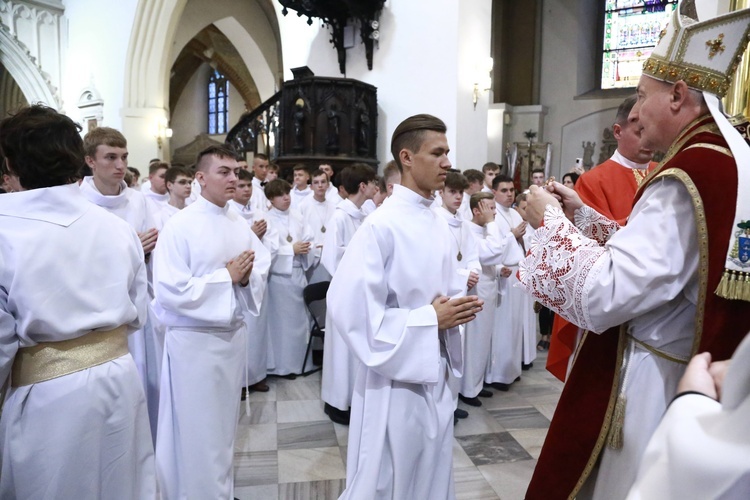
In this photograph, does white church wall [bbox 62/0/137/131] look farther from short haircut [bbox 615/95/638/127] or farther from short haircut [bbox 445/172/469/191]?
short haircut [bbox 615/95/638/127]

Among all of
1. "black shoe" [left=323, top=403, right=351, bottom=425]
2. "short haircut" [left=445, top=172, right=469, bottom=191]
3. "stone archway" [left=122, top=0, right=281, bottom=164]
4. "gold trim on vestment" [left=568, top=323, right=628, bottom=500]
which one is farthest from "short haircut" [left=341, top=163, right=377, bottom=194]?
"stone archway" [left=122, top=0, right=281, bottom=164]

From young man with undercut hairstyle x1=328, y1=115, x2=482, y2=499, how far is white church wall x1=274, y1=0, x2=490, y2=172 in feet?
19.6

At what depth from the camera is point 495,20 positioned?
1412 centimetres

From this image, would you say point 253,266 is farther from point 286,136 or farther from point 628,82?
point 628,82

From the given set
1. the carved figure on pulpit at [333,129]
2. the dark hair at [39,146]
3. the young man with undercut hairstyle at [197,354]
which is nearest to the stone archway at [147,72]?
the carved figure on pulpit at [333,129]

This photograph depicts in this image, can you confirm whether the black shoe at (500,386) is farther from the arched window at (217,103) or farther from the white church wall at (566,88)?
the arched window at (217,103)

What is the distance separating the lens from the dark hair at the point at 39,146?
190cm

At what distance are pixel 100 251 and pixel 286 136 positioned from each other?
6840mm

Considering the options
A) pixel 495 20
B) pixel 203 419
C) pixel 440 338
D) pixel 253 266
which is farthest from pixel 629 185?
pixel 495 20

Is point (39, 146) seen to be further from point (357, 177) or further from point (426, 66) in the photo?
point (426, 66)

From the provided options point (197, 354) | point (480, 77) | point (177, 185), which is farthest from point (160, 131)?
point (197, 354)

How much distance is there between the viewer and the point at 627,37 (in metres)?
14.1

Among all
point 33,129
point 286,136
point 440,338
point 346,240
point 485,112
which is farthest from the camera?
point 485,112

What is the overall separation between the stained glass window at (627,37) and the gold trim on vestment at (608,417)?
14077mm
